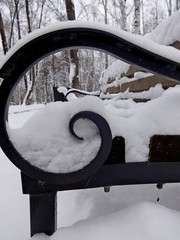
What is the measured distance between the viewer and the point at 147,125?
67 centimetres

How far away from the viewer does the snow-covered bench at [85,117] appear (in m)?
0.60

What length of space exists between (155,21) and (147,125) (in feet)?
93.4

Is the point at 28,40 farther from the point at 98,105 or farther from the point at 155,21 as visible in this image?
the point at 155,21

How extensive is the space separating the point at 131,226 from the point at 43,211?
0.68 feet

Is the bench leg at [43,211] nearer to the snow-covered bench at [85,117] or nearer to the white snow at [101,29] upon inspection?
the snow-covered bench at [85,117]

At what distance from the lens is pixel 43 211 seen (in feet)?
2.14

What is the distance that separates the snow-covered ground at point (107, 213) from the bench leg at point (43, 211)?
2 centimetres

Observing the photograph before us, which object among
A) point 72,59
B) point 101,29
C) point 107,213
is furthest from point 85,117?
point 72,59

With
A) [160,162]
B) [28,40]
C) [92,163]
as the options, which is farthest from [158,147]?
[28,40]

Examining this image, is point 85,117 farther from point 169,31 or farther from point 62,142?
point 169,31

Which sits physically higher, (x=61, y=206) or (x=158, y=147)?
(x=158, y=147)

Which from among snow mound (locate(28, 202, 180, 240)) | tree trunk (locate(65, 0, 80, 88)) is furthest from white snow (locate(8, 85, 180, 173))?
tree trunk (locate(65, 0, 80, 88))

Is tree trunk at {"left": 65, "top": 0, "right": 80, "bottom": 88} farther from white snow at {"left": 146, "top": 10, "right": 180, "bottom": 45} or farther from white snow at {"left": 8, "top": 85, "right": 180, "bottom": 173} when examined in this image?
white snow at {"left": 8, "top": 85, "right": 180, "bottom": 173}

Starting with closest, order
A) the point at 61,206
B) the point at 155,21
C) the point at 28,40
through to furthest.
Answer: the point at 28,40, the point at 61,206, the point at 155,21
